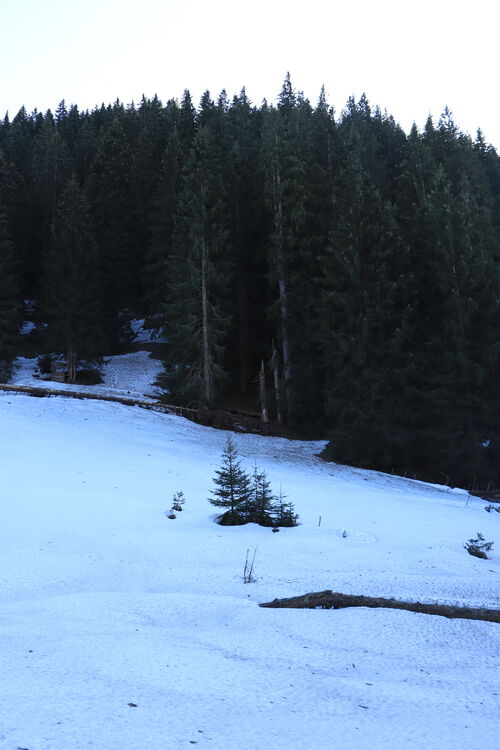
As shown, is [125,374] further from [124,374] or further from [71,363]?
[71,363]

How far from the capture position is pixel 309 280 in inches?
1180

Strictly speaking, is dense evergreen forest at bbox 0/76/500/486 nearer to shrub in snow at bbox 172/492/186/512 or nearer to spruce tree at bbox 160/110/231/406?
spruce tree at bbox 160/110/231/406

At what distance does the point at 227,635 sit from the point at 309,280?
2778cm

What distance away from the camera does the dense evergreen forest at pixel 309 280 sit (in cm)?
2153

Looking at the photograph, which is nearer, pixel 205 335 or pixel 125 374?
pixel 205 335

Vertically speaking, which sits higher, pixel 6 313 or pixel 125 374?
pixel 6 313

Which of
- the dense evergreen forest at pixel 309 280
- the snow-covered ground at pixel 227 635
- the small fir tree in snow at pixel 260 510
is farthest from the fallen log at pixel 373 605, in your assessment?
the dense evergreen forest at pixel 309 280

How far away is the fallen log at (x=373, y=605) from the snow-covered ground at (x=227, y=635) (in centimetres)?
17

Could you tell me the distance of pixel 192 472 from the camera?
1351 cm

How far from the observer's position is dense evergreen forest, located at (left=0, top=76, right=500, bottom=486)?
2153 centimetres

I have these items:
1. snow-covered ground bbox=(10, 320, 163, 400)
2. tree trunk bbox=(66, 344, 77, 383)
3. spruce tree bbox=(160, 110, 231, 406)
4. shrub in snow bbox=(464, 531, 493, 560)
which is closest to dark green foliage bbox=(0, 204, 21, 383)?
snow-covered ground bbox=(10, 320, 163, 400)

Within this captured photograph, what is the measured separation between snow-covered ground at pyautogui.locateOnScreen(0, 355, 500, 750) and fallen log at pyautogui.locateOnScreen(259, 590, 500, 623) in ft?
0.56

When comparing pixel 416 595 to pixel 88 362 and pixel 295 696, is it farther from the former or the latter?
pixel 88 362

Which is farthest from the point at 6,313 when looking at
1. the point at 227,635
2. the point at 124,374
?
the point at 227,635
